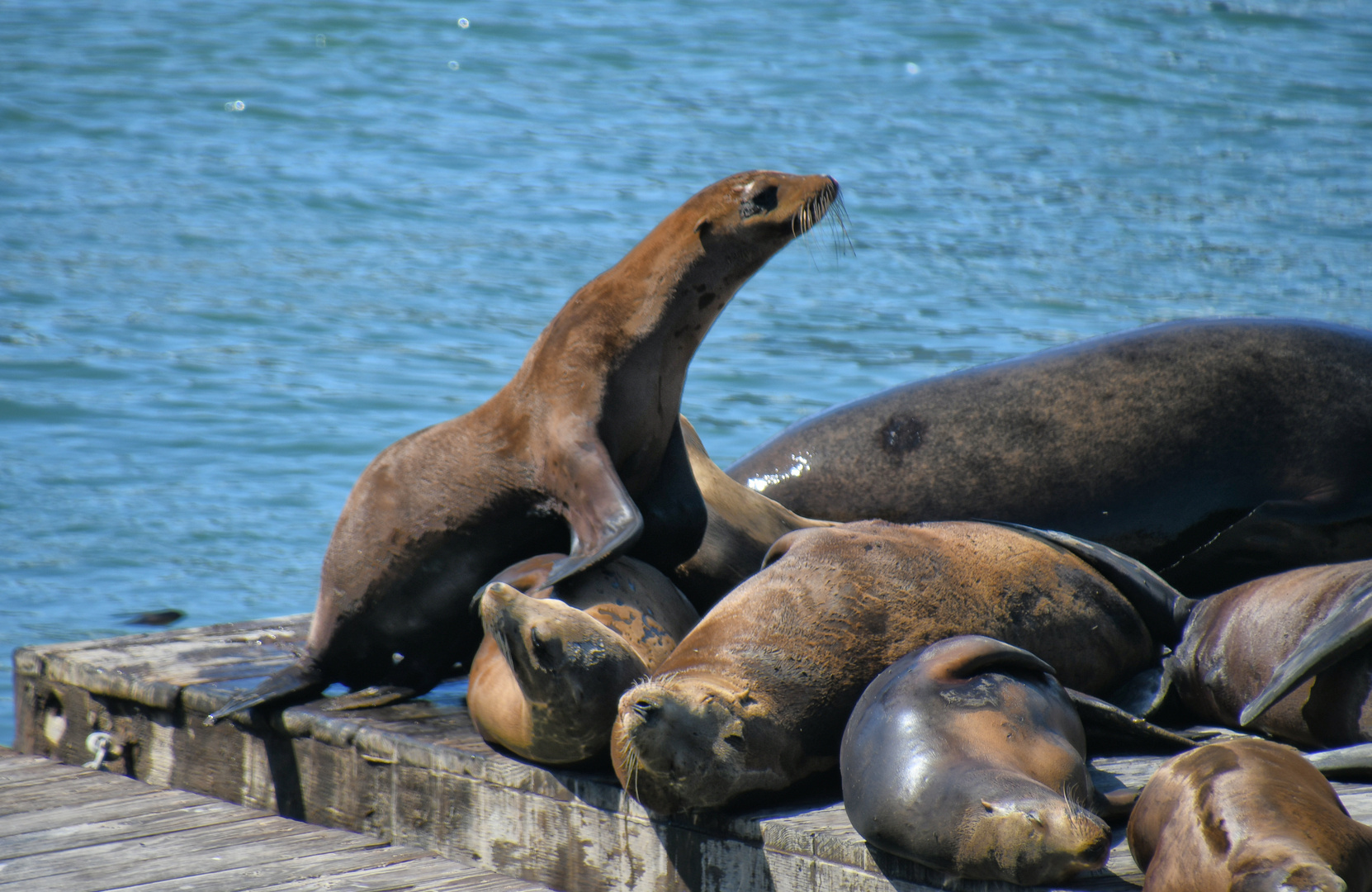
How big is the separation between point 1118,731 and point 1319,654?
16.2 inches

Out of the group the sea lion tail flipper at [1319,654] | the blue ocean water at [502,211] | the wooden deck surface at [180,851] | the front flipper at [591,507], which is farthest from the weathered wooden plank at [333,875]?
the blue ocean water at [502,211]

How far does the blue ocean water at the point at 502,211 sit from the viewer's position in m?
12.1

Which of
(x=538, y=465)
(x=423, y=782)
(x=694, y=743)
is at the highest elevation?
(x=538, y=465)

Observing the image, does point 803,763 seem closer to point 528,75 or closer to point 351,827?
point 351,827

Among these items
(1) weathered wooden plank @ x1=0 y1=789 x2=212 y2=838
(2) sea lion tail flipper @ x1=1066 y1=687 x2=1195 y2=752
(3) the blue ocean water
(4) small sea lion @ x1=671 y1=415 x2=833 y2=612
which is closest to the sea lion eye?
(4) small sea lion @ x1=671 y1=415 x2=833 y2=612

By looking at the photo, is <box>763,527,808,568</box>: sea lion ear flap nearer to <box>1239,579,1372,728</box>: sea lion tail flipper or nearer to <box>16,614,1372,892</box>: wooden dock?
<box>16,614,1372,892</box>: wooden dock

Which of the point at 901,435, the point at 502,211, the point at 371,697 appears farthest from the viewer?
the point at 502,211

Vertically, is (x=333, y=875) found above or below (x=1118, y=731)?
below

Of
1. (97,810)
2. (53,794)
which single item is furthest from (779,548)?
(53,794)

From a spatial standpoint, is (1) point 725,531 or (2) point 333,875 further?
(1) point 725,531

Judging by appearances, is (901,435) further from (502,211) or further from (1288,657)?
(502,211)

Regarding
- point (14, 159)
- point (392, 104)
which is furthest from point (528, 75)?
point (14, 159)

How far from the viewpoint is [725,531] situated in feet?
13.8

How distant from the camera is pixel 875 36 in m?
30.1
